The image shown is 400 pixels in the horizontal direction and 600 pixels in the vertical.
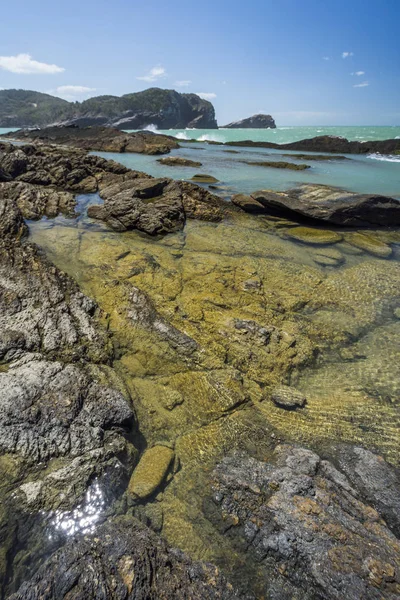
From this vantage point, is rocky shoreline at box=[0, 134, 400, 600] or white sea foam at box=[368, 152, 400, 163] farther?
white sea foam at box=[368, 152, 400, 163]

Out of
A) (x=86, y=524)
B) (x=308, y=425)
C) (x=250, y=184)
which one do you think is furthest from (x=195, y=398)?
(x=250, y=184)

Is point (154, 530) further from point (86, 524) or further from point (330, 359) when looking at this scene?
point (330, 359)

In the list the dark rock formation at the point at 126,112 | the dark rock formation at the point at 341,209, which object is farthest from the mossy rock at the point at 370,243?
the dark rock formation at the point at 126,112

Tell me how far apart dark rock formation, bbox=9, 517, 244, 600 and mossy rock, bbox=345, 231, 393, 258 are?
33.1 ft

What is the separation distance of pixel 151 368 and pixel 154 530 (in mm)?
2328

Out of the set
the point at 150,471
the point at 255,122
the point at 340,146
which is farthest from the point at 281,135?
the point at 150,471

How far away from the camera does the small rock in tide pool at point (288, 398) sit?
4516 millimetres

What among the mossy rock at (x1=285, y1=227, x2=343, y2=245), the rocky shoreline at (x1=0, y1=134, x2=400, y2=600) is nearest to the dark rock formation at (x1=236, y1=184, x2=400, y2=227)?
the mossy rock at (x1=285, y1=227, x2=343, y2=245)

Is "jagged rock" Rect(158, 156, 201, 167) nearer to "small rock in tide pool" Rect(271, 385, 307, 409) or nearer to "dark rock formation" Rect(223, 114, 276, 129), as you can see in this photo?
"small rock in tide pool" Rect(271, 385, 307, 409)

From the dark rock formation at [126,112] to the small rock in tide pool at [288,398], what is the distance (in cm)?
13348

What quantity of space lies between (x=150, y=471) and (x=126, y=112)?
5694 inches

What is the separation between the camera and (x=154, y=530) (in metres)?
3.04

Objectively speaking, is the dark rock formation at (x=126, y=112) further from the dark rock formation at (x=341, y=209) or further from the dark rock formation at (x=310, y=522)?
the dark rock formation at (x=310, y=522)

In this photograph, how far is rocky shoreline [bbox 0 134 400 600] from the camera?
2623mm
